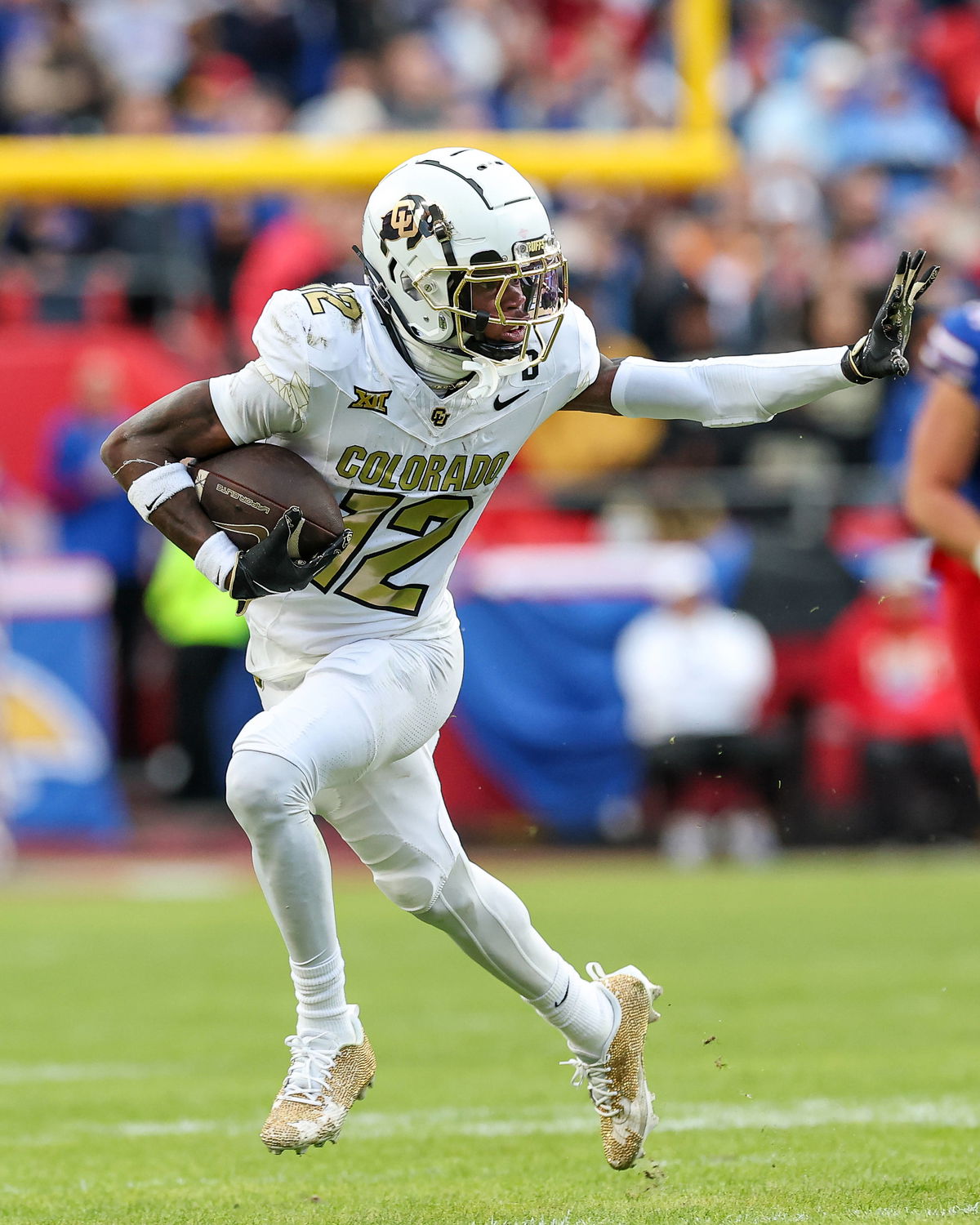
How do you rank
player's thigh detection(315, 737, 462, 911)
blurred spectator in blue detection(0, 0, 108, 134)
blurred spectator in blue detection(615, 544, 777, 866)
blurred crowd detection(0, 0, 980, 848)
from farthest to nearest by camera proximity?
blurred spectator in blue detection(0, 0, 108, 134) → blurred crowd detection(0, 0, 980, 848) → blurred spectator in blue detection(615, 544, 777, 866) → player's thigh detection(315, 737, 462, 911)

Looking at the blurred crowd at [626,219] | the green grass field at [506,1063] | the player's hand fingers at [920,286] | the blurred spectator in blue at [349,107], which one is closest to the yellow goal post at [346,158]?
the blurred crowd at [626,219]

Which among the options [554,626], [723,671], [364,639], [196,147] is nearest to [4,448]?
[196,147]

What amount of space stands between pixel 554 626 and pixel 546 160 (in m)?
2.20

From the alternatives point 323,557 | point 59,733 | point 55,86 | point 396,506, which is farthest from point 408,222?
point 55,86

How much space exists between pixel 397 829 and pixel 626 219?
7.85 metres

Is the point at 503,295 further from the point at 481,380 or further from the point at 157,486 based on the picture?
the point at 157,486

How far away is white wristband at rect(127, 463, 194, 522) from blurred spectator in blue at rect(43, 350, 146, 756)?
659 centimetres

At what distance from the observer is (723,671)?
9.81m

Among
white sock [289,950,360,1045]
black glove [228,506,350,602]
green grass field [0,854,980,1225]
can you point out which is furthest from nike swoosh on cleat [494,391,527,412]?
green grass field [0,854,980,1225]

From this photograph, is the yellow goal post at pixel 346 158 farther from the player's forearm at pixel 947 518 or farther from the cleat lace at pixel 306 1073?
the cleat lace at pixel 306 1073

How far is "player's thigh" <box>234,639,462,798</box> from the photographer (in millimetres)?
3666

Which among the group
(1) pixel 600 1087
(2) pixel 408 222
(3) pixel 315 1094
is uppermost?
(2) pixel 408 222

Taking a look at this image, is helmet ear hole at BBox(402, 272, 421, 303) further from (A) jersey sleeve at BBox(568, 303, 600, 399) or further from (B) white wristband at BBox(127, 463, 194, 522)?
(B) white wristband at BBox(127, 463, 194, 522)

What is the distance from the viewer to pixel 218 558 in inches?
144
